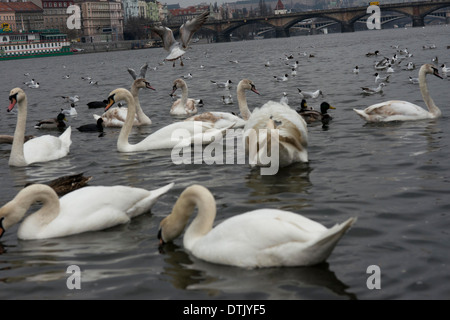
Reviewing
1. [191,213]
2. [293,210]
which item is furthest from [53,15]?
[191,213]

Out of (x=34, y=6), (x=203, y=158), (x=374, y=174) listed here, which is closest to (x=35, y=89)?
(x=203, y=158)

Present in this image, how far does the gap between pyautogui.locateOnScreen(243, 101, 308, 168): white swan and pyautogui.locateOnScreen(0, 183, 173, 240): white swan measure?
7.55 feet

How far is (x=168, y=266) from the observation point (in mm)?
5301

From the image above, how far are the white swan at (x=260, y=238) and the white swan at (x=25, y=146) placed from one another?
5.55 metres

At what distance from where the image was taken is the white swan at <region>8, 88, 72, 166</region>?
10234 mm

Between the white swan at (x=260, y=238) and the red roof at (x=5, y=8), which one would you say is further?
the red roof at (x=5, y=8)

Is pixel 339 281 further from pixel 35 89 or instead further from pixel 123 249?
pixel 35 89

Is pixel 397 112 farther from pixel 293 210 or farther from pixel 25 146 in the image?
pixel 25 146

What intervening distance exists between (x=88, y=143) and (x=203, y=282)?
8.13 metres

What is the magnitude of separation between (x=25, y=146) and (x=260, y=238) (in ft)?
22.6

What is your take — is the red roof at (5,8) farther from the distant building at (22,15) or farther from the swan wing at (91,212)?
the swan wing at (91,212)

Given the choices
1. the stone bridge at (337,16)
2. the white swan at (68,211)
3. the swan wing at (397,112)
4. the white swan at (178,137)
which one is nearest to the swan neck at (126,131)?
the white swan at (178,137)

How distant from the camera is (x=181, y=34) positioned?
20094 millimetres

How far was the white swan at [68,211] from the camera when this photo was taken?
6066 mm
